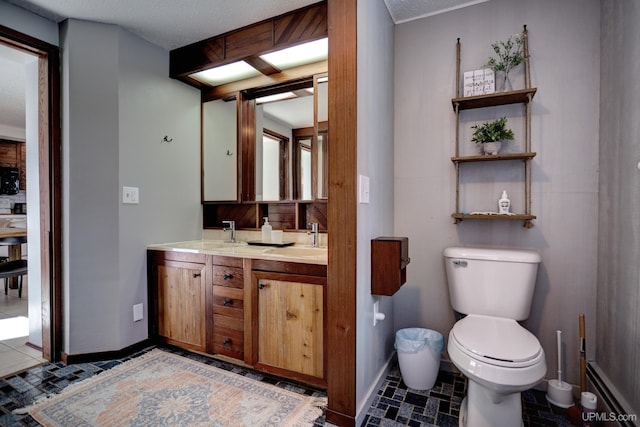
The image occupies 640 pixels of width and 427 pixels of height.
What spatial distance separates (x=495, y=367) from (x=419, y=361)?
0.62 m

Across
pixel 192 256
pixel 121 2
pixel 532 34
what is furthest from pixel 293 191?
pixel 532 34

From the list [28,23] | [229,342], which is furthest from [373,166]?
[28,23]

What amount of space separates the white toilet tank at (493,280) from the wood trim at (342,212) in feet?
2.45

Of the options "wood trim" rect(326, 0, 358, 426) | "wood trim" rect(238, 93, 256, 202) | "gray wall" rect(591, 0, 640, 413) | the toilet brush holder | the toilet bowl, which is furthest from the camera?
"wood trim" rect(238, 93, 256, 202)

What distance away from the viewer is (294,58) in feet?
7.56

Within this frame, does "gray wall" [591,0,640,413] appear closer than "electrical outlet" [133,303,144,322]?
Yes

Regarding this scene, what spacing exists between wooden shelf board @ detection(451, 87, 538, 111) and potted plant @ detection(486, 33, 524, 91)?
10cm

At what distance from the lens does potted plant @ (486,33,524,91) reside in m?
1.84

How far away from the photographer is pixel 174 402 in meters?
1.69

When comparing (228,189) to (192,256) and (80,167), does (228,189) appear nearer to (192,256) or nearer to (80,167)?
(192,256)

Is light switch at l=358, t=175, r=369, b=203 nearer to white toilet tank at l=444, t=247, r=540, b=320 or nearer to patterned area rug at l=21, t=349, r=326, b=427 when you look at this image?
white toilet tank at l=444, t=247, r=540, b=320

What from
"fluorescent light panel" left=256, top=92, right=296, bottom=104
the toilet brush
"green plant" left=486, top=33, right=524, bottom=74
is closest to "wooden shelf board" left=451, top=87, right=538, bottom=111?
"green plant" left=486, top=33, right=524, bottom=74

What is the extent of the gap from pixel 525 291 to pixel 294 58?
7.08 feet

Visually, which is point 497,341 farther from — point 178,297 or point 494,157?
point 178,297
